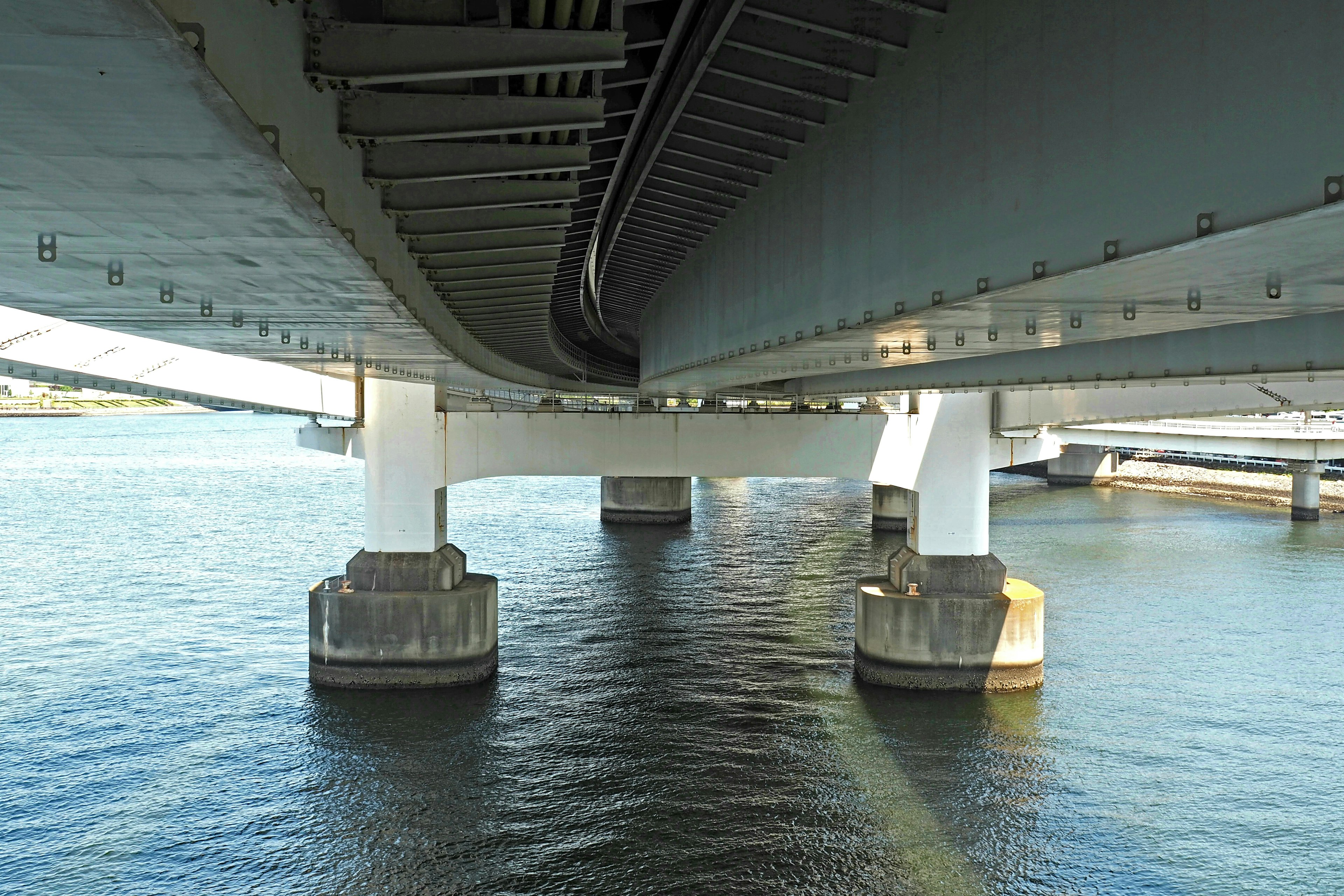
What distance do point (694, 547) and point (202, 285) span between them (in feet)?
140

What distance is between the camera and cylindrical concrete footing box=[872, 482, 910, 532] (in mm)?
56688

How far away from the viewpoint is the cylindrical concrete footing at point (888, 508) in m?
56.7

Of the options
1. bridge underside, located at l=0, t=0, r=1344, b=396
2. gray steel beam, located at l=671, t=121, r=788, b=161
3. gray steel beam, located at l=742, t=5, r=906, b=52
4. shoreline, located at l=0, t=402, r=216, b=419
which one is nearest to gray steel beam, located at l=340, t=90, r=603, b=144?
bridge underside, located at l=0, t=0, r=1344, b=396

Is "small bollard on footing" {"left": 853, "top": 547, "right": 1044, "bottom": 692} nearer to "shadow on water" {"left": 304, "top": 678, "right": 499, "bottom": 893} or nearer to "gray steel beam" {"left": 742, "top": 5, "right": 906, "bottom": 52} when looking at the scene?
"shadow on water" {"left": 304, "top": 678, "right": 499, "bottom": 893}

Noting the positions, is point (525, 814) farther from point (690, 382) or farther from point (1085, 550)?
point (1085, 550)

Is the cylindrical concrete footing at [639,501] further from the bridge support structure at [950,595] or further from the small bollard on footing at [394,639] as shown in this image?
the small bollard on footing at [394,639]

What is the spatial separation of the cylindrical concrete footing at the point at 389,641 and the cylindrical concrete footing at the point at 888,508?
3424cm

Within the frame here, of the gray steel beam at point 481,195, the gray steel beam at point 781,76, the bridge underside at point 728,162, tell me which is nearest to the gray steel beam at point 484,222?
the bridge underside at point 728,162

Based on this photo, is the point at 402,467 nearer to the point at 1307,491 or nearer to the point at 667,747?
the point at 667,747

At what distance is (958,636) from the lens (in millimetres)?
25938

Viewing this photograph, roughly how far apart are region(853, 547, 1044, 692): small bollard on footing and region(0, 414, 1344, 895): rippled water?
79 centimetres

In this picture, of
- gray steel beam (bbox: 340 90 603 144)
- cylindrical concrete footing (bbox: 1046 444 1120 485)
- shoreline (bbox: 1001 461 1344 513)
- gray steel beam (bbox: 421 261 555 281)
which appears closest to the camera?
gray steel beam (bbox: 340 90 603 144)

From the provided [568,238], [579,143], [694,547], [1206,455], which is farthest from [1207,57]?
[1206,455]

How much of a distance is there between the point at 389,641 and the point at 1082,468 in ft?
236
